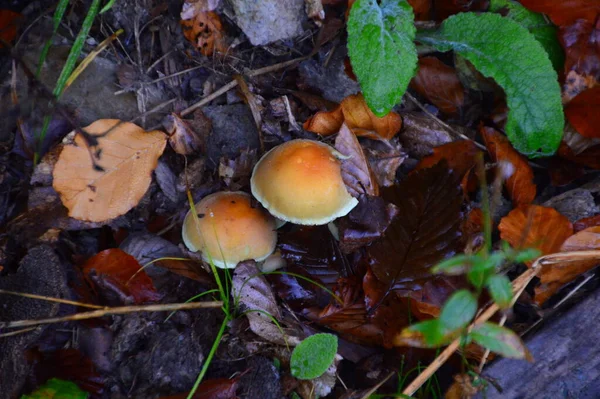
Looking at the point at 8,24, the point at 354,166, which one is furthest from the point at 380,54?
the point at 8,24

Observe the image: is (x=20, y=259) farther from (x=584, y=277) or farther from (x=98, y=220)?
(x=584, y=277)

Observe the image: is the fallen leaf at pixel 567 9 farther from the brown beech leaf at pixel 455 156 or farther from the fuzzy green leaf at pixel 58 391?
the fuzzy green leaf at pixel 58 391

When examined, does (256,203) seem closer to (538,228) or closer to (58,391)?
(58,391)

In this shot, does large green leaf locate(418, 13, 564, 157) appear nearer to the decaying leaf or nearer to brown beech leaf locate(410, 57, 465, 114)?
brown beech leaf locate(410, 57, 465, 114)

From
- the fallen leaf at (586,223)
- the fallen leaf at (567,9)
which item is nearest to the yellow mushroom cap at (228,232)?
the fallen leaf at (586,223)

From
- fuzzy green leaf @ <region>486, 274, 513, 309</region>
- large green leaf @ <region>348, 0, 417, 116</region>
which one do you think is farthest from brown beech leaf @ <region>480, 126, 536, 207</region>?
fuzzy green leaf @ <region>486, 274, 513, 309</region>
